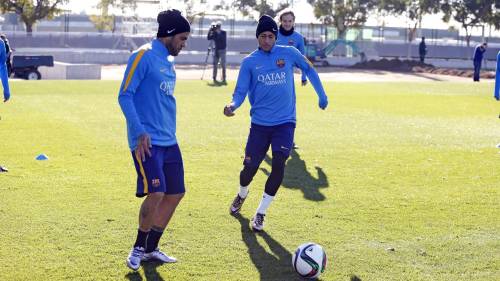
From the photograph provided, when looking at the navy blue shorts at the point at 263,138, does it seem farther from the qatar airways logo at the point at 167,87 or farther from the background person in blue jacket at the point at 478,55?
the background person in blue jacket at the point at 478,55

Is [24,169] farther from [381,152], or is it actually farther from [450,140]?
[450,140]

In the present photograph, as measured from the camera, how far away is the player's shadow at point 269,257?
21.6ft

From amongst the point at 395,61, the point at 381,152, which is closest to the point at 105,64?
the point at 395,61

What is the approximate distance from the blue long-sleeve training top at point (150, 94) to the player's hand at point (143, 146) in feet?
0.14

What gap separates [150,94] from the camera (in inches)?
249

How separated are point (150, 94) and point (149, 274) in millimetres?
1470

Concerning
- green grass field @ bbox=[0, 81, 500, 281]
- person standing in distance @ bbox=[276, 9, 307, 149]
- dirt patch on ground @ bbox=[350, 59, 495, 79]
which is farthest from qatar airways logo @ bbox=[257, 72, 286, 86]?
dirt patch on ground @ bbox=[350, 59, 495, 79]

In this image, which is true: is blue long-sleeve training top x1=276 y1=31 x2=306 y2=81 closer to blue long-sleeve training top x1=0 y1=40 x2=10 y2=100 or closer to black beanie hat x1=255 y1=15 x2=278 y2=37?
blue long-sleeve training top x1=0 y1=40 x2=10 y2=100

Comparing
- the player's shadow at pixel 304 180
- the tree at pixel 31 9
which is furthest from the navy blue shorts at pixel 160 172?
the tree at pixel 31 9

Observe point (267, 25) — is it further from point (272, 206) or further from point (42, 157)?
point (42, 157)

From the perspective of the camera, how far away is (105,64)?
169 feet

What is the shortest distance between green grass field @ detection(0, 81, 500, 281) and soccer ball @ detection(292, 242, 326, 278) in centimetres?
13

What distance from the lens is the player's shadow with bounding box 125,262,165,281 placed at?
21.0 feet

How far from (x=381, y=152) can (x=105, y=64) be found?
40.0 meters
